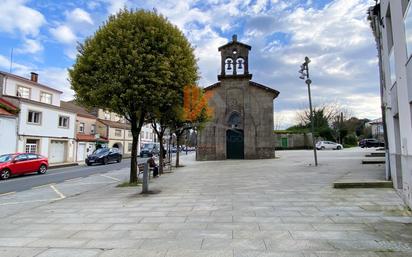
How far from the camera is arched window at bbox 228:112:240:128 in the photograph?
2811 centimetres

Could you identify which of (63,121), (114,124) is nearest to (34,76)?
(63,121)

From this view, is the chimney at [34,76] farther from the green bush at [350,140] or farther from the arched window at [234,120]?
the green bush at [350,140]

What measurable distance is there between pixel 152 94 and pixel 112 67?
188 centimetres

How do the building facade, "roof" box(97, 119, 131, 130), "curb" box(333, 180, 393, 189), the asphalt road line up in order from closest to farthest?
1. "curb" box(333, 180, 393, 189)
2. the asphalt road
3. the building facade
4. "roof" box(97, 119, 131, 130)

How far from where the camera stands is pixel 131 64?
11078 mm

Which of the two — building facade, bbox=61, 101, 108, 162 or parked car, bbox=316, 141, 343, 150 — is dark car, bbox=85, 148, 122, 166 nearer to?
building facade, bbox=61, 101, 108, 162

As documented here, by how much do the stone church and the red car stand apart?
1339cm

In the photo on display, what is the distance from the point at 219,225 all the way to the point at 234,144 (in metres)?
22.4

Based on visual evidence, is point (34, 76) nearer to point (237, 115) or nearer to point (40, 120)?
point (40, 120)

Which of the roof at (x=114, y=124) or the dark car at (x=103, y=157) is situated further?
the roof at (x=114, y=124)

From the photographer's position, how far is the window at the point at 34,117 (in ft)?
94.3

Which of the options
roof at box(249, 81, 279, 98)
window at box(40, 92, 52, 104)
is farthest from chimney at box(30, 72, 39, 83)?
roof at box(249, 81, 279, 98)

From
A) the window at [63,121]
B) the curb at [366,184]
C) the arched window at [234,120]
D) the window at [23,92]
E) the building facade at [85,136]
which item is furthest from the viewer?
the building facade at [85,136]

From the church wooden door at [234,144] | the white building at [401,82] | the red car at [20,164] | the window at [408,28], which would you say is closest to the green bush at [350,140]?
the church wooden door at [234,144]
